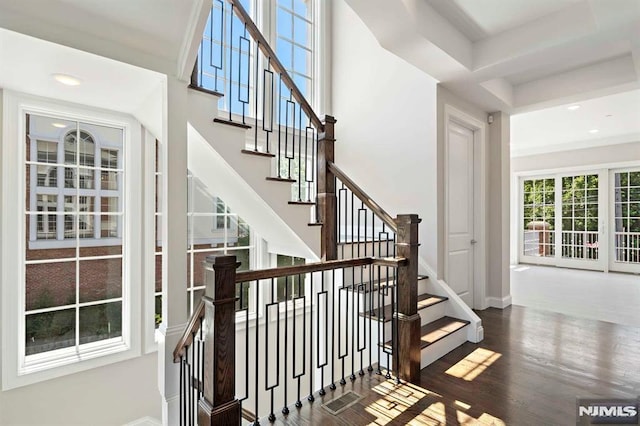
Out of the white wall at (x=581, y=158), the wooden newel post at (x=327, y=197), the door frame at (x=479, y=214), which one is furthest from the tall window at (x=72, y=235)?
the white wall at (x=581, y=158)

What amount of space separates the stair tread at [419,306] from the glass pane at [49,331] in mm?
2707

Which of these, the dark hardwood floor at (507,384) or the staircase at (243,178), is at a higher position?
the staircase at (243,178)

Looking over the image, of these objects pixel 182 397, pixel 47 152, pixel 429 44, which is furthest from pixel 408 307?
pixel 47 152

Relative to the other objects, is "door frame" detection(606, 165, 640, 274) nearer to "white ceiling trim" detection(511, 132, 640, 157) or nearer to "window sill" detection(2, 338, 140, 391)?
"white ceiling trim" detection(511, 132, 640, 157)

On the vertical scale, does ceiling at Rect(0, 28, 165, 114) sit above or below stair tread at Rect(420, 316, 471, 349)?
above

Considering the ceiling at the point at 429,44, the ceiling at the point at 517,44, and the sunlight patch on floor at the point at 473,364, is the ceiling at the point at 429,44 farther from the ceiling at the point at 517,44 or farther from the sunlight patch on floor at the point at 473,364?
the sunlight patch on floor at the point at 473,364

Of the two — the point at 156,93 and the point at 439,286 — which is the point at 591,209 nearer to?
the point at 439,286

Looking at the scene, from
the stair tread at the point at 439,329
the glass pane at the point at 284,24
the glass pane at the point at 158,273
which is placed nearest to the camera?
the stair tread at the point at 439,329

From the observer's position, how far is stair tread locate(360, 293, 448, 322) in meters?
2.94

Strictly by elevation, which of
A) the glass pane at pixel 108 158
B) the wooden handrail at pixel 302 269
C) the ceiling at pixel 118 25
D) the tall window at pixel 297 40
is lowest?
the wooden handrail at pixel 302 269

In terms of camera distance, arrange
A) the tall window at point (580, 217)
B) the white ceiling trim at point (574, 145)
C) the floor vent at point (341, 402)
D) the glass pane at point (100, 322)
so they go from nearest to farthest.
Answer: the floor vent at point (341, 402)
the glass pane at point (100, 322)
the white ceiling trim at point (574, 145)
the tall window at point (580, 217)

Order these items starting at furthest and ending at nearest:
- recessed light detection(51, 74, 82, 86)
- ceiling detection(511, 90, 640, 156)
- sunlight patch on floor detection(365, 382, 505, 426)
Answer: ceiling detection(511, 90, 640, 156) → recessed light detection(51, 74, 82, 86) → sunlight patch on floor detection(365, 382, 505, 426)

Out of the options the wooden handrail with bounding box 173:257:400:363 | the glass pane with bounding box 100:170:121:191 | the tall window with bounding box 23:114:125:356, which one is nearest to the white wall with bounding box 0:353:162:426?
the tall window with bounding box 23:114:125:356

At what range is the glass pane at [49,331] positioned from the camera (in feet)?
9.48
